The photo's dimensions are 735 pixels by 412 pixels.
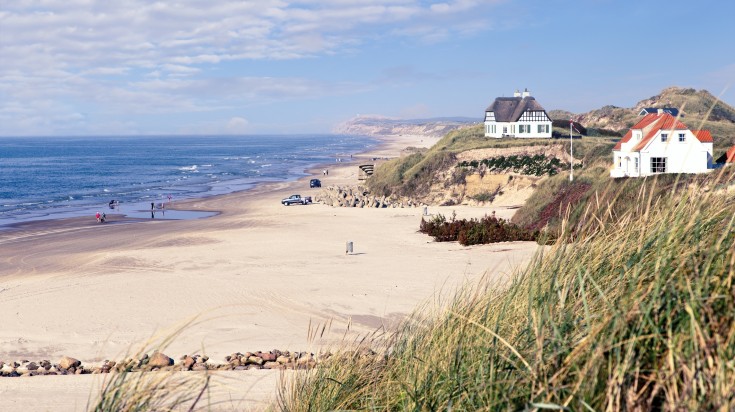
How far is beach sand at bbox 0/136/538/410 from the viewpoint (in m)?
13.0

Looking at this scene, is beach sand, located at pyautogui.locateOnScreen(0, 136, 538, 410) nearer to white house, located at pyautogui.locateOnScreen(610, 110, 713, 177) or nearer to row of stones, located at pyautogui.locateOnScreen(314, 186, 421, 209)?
white house, located at pyautogui.locateOnScreen(610, 110, 713, 177)

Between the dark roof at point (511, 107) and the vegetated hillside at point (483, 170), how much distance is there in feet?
32.9

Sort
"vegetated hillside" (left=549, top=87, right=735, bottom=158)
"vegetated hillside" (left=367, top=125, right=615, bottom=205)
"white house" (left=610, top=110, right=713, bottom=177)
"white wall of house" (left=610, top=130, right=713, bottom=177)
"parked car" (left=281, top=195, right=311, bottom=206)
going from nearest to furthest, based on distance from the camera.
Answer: "white house" (left=610, top=110, right=713, bottom=177), "white wall of house" (left=610, top=130, right=713, bottom=177), "vegetated hillside" (left=367, top=125, right=615, bottom=205), "parked car" (left=281, top=195, right=311, bottom=206), "vegetated hillside" (left=549, top=87, right=735, bottom=158)

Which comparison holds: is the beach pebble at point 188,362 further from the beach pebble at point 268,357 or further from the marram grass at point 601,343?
the marram grass at point 601,343

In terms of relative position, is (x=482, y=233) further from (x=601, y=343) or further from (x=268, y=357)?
(x=601, y=343)

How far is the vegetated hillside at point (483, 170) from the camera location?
46.8 meters

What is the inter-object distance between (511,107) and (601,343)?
65.4 meters

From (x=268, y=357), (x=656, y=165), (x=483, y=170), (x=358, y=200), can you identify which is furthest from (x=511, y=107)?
(x=268, y=357)

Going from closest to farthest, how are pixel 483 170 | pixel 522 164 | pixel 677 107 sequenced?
pixel 522 164 → pixel 483 170 → pixel 677 107

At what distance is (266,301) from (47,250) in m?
17.0

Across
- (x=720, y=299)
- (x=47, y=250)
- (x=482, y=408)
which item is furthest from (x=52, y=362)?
(x=47, y=250)

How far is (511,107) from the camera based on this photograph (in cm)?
6619

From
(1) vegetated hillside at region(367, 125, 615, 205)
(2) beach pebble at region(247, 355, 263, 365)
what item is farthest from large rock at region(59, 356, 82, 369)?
(1) vegetated hillside at region(367, 125, 615, 205)

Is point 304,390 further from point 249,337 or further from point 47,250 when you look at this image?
point 47,250
